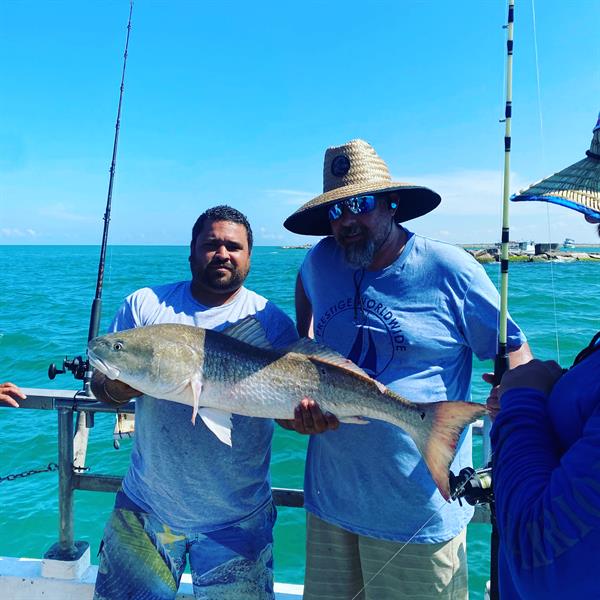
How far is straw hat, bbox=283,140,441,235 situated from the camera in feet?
9.14

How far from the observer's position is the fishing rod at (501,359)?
221cm

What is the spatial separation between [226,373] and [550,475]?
5.88 feet

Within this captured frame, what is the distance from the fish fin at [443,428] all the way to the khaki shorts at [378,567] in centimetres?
49

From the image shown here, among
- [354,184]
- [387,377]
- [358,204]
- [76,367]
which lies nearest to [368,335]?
[387,377]

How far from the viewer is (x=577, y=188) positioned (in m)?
1.63

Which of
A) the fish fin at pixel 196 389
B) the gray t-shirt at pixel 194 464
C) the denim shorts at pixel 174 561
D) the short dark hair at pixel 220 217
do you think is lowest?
the denim shorts at pixel 174 561

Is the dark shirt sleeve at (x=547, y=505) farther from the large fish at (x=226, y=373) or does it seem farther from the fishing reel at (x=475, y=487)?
the large fish at (x=226, y=373)

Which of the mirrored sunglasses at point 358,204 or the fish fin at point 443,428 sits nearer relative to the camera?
the fish fin at point 443,428

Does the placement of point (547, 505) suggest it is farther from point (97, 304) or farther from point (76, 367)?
point (97, 304)

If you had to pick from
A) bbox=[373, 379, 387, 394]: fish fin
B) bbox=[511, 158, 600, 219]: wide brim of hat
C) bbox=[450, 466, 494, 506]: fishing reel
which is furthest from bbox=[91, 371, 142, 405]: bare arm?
bbox=[511, 158, 600, 219]: wide brim of hat

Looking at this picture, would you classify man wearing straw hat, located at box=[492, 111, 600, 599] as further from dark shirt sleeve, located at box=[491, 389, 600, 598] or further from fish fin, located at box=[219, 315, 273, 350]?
fish fin, located at box=[219, 315, 273, 350]

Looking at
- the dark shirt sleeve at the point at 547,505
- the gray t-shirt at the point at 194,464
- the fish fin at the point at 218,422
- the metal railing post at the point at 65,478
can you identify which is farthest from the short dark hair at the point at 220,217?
the dark shirt sleeve at the point at 547,505

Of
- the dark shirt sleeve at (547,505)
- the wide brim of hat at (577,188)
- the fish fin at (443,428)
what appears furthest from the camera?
the fish fin at (443,428)

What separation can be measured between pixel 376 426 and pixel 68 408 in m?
1.92
